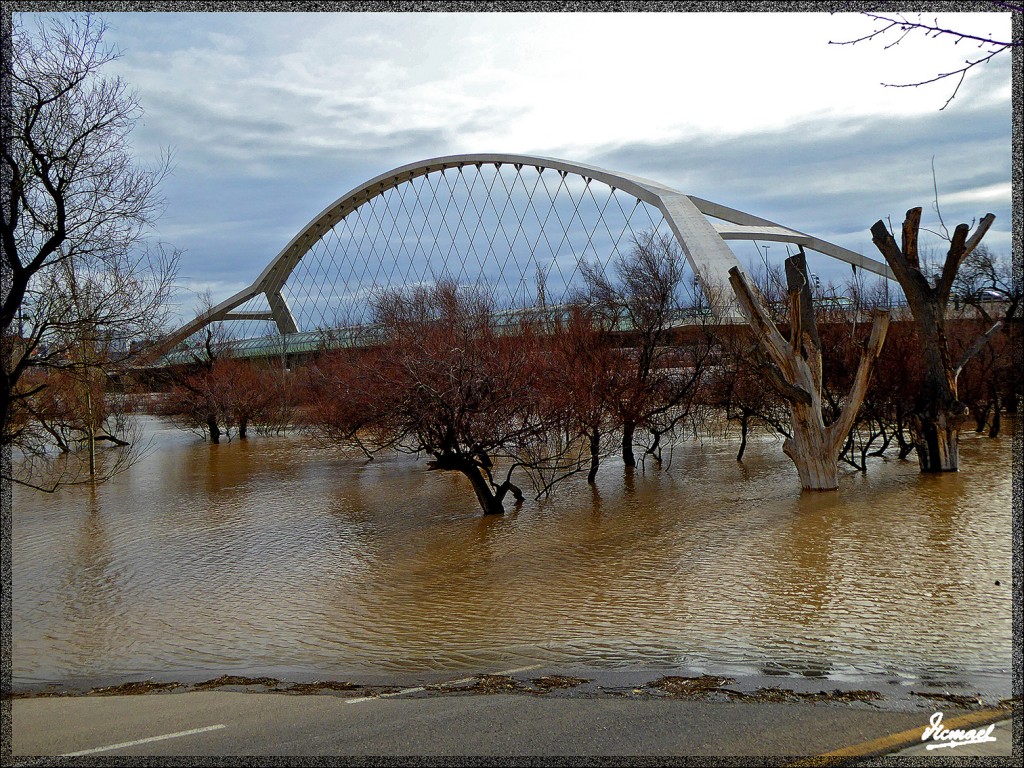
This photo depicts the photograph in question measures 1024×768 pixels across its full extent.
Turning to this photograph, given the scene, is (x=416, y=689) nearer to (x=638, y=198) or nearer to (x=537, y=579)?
(x=537, y=579)

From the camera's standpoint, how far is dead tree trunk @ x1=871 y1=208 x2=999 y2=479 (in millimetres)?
16750

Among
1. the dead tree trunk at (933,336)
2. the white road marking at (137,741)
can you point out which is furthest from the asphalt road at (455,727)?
the dead tree trunk at (933,336)

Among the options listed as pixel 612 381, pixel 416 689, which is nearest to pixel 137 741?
pixel 416 689

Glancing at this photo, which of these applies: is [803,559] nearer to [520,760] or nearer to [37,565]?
[520,760]

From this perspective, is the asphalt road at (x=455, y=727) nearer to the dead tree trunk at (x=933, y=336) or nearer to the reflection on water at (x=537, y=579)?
the reflection on water at (x=537, y=579)

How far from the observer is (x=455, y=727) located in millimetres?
5043

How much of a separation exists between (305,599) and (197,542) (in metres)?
5.36

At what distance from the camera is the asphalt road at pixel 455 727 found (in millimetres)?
4535

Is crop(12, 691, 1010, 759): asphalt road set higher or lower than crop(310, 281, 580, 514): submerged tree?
lower

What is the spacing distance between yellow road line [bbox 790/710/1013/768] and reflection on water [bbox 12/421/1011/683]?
2.44 meters

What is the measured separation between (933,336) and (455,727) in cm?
1589

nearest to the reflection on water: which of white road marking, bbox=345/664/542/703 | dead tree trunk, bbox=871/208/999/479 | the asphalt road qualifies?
white road marking, bbox=345/664/542/703

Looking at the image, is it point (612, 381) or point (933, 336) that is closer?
point (933, 336)

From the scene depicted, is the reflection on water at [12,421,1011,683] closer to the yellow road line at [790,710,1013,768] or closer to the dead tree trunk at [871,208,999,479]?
the dead tree trunk at [871,208,999,479]
